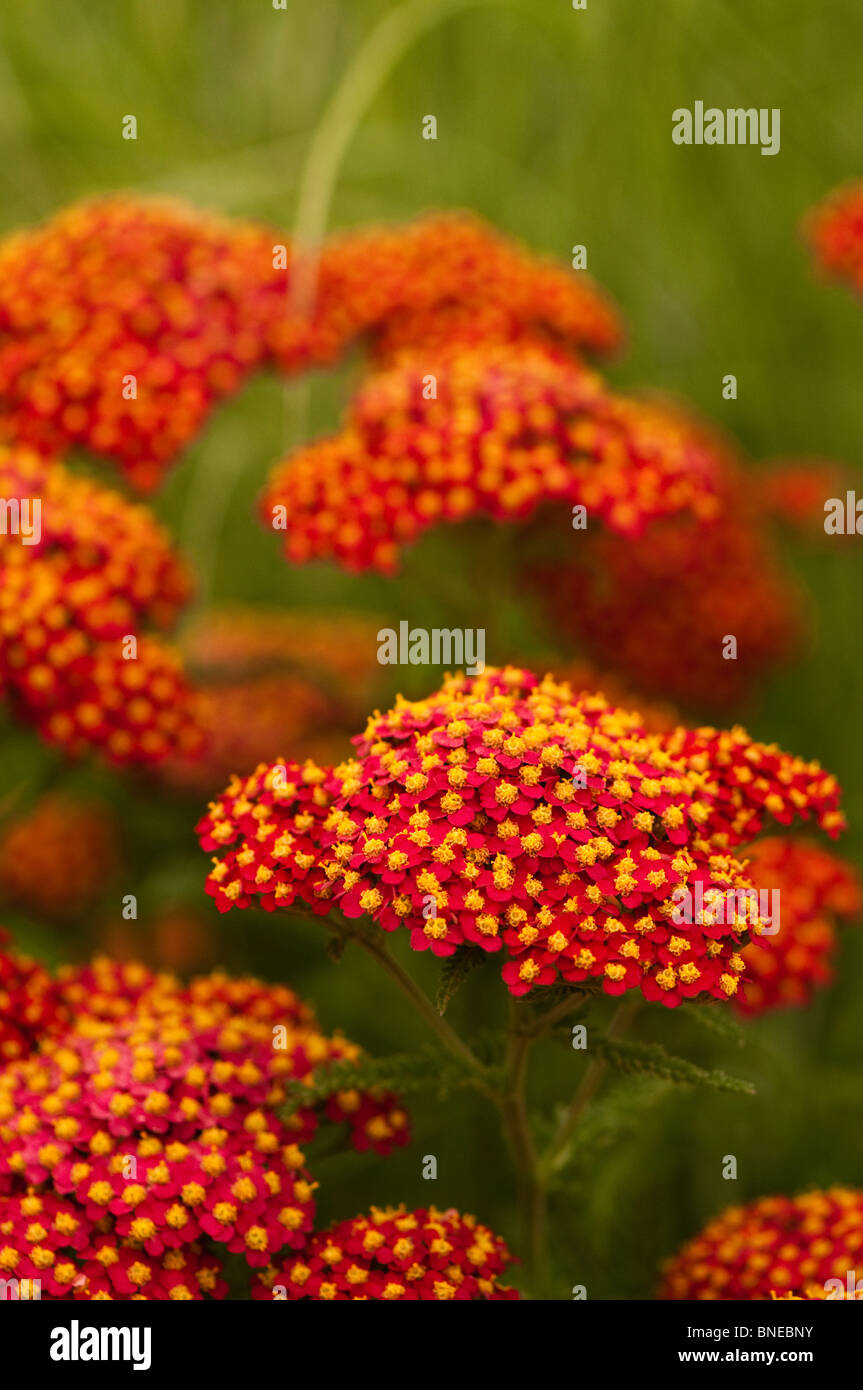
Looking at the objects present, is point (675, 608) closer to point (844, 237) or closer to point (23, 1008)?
point (844, 237)

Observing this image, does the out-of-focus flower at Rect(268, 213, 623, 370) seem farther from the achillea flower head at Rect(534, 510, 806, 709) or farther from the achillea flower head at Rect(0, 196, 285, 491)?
the achillea flower head at Rect(534, 510, 806, 709)

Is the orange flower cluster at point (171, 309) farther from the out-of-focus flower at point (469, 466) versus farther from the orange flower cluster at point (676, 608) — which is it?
the orange flower cluster at point (676, 608)

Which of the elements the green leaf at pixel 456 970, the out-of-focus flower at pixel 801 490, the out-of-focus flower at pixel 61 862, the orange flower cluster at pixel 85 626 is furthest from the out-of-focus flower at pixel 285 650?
the green leaf at pixel 456 970

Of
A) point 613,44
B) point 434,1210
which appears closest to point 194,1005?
point 434,1210

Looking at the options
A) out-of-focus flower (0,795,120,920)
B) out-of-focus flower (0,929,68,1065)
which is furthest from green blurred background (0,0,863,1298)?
out-of-focus flower (0,929,68,1065)

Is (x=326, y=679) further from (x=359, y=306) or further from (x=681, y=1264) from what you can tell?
(x=681, y=1264)

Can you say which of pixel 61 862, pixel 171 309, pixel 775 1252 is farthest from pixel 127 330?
pixel 775 1252
